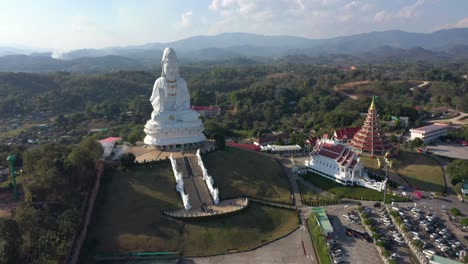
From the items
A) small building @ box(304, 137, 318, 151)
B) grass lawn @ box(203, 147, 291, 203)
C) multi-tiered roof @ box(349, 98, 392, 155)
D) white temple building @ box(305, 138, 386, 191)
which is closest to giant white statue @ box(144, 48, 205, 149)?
grass lawn @ box(203, 147, 291, 203)

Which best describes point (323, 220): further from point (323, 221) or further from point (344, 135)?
point (344, 135)

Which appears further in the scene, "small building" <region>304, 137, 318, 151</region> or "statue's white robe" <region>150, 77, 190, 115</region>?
"small building" <region>304, 137, 318, 151</region>

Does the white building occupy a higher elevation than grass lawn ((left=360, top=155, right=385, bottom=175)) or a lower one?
higher

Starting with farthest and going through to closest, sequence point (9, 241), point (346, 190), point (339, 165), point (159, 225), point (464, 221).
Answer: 1. point (339, 165)
2. point (346, 190)
3. point (464, 221)
4. point (159, 225)
5. point (9, 241)

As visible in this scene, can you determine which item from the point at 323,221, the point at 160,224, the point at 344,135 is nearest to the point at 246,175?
A: the point at 323,221

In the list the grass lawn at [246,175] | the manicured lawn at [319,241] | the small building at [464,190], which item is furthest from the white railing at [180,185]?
the small building at [464,190]

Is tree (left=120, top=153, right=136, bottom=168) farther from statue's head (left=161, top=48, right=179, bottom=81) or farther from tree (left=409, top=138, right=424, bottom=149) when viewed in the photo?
tree (left=409, top=138, right=424, bottom=149)
